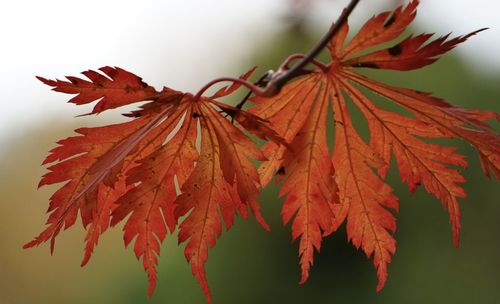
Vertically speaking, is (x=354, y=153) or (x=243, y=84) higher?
(x=243, y=84)

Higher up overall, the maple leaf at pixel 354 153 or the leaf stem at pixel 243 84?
the leaf stem at pixel 243 84

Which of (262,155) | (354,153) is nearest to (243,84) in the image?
(262,155)

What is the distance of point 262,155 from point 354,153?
16 centimetres

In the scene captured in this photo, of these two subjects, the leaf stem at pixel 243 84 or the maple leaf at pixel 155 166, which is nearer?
the leaf stem at pixel 243 84

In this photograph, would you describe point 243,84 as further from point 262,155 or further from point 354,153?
point 354,153

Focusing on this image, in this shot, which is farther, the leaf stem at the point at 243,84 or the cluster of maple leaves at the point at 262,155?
the cluster of maple leaves at the point at 262,155

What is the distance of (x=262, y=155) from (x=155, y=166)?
0.43 ft

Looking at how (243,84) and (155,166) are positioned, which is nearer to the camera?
(243,84)

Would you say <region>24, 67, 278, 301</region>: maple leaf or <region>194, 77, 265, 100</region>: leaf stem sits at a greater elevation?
<region>194, 77, 265, 100</region>: leaf stem

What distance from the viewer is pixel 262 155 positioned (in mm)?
717

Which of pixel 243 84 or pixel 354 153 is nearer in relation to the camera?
pixel 243 84

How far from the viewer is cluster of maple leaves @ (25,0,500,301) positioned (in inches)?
28.0

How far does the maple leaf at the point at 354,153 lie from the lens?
0.75 metres

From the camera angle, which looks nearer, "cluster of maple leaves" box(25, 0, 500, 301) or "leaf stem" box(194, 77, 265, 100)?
"leaf stem" box(194, 77, 265, 100)
